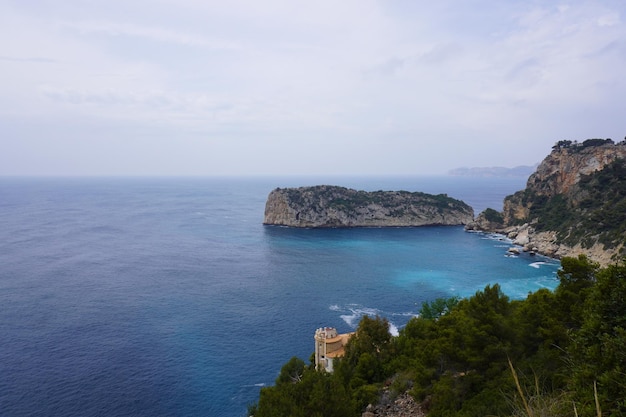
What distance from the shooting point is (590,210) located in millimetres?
79375

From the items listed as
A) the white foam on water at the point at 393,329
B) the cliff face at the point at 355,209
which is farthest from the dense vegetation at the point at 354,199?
the white foam on water at the point at 393,329

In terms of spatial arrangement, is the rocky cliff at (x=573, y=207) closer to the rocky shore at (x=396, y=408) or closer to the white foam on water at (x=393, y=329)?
the white foam on water at (x=393, y=329)

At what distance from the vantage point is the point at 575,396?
10.7 m

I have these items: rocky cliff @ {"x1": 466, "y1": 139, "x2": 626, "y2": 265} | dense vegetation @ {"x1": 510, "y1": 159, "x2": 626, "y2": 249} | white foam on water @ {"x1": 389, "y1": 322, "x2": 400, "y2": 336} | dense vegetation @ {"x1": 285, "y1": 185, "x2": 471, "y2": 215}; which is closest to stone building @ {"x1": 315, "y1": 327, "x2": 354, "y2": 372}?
white foam on water @ {"x1": 389, "y1": 322, "x2": 400, "y2": 336}

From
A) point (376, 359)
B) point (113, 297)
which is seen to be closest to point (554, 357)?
point (376, 359)

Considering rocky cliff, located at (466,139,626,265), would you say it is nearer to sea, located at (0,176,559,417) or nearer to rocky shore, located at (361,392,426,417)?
sea, located at (0,176,559,417)

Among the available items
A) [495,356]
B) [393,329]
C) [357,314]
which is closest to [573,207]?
[357,314]

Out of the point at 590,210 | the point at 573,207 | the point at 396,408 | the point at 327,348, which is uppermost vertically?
the point at 573,207

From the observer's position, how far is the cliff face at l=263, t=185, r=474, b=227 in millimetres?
112688

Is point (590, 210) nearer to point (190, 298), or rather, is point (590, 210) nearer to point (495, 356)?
point (190, 298)

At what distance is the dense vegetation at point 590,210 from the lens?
69.8 meters

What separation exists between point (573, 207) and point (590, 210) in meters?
5.85

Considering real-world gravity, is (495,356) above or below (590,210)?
below

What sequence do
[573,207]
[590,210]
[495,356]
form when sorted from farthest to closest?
1. [573,207]
2. [590,210]
3. [495,356]
